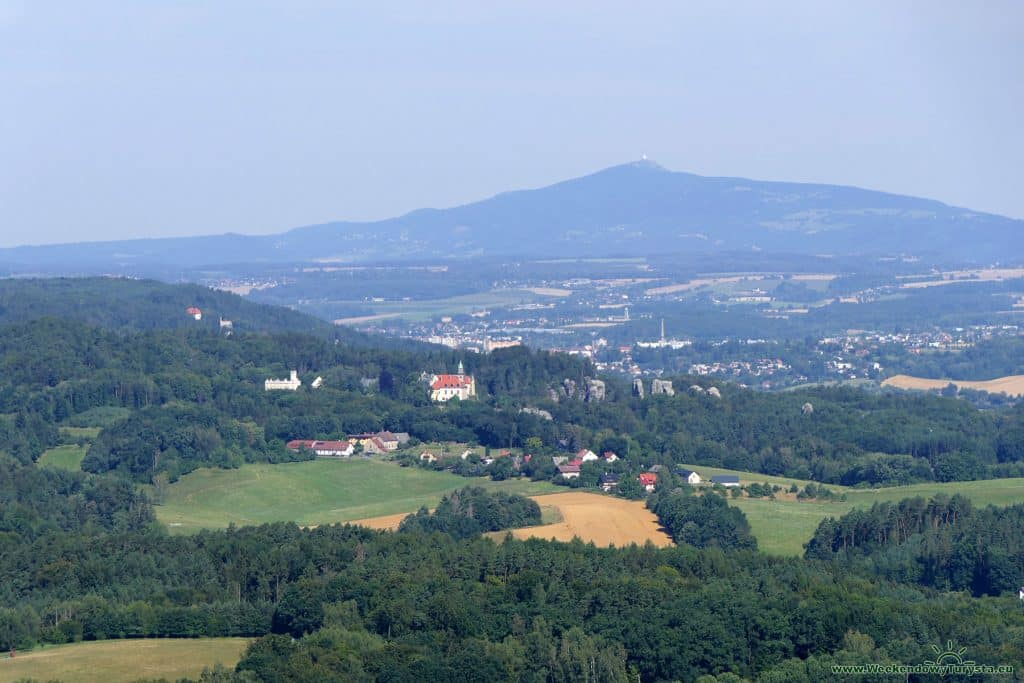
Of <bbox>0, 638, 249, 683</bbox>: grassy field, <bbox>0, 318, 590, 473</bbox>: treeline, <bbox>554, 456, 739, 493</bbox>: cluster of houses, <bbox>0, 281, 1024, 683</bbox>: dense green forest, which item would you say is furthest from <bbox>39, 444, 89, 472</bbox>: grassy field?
<bbox>0, 638, 249, 683</bbox>: grassy field

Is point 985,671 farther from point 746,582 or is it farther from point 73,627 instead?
point 73,627

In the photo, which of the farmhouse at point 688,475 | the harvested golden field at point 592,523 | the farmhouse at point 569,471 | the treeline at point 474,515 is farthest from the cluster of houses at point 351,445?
the treeline at point 474,515

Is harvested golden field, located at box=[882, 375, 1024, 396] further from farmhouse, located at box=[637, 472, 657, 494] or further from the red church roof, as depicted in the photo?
farmhouse, located at box=[637, 472, 657, 494]

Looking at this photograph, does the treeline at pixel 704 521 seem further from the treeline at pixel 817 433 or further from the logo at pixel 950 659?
the logo at pixel 950 659

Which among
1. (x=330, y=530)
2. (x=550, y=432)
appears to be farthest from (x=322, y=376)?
(x=330, y=530)

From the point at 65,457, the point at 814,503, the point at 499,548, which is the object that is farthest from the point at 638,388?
the point at 499,548

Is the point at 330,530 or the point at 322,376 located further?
the point at 322,376

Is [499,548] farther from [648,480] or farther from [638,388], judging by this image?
[638,388]
